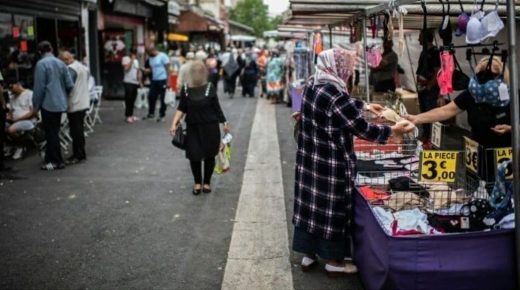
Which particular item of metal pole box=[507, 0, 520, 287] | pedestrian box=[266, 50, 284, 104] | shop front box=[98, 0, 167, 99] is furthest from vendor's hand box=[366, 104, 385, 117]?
shop front box=[98, 0, 167, 99]

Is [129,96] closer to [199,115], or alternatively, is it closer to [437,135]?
[199,115]

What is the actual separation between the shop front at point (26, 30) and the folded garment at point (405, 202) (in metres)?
9.06

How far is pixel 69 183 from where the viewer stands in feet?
25.1

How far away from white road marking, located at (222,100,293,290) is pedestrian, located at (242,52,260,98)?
11.3 m

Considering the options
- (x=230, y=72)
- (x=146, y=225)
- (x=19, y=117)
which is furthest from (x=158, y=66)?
(x=146, y=225)

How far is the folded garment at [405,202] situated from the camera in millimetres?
4023

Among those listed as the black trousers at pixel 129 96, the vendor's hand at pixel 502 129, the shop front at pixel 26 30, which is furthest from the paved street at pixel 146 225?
the black trousers at pixel 129 96

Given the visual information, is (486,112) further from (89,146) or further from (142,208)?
(89,146)

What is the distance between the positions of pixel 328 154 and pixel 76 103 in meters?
5.58

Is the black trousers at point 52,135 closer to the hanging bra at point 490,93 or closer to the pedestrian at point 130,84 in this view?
the pedestrian at point 130,84

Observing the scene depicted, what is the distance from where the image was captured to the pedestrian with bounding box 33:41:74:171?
812 centimetres

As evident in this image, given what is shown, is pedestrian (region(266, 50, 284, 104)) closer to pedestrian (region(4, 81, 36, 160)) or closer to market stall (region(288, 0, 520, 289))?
pedestrian (region(4, 81, 36, 160))

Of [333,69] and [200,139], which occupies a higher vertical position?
[333,69]

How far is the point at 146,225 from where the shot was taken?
5.90m
